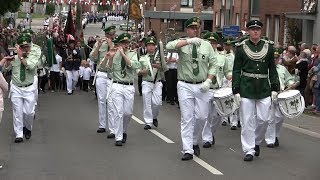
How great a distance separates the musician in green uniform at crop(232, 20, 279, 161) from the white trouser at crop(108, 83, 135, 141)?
2.54 meters

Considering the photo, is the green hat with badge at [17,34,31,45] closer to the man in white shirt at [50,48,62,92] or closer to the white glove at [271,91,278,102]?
the white glove at [271,91,278,102]

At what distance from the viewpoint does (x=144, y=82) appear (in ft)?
58.6

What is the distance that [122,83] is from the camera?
14.2 metres

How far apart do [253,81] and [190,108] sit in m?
1.06

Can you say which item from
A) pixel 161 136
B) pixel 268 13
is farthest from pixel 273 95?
pixel 268 13

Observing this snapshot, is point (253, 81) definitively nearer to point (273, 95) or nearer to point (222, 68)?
point (273, 95)

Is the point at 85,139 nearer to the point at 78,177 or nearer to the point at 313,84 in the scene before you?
the point at 78,177

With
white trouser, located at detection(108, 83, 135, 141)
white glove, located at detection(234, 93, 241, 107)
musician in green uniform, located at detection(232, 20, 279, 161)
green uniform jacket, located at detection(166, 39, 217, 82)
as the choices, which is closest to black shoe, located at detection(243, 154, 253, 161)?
musician in green uniform, located at detection(232, 20, 279, 161)

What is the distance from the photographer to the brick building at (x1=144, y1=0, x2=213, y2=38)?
77.8m

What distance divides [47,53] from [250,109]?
17.2m

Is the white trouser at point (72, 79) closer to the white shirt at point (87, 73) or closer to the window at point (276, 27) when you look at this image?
the white shirt at point (87, 73)

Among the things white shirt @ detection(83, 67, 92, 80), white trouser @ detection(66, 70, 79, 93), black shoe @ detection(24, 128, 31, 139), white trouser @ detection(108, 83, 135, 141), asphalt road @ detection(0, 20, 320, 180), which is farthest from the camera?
white shirt @ detection(83, 67, 92, 80)

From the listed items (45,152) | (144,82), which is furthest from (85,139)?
(144,82)

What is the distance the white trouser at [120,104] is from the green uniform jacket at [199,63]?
202cm
